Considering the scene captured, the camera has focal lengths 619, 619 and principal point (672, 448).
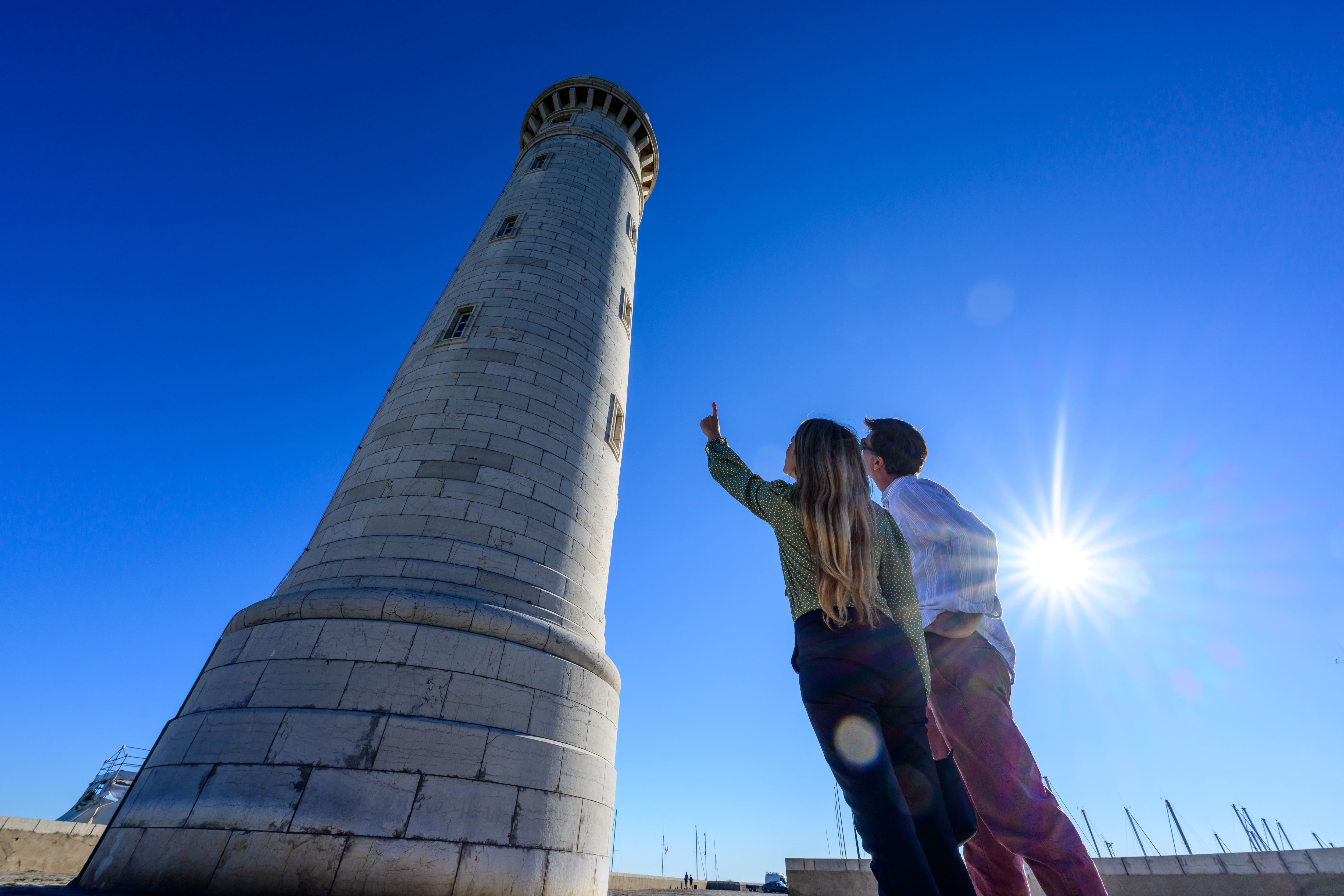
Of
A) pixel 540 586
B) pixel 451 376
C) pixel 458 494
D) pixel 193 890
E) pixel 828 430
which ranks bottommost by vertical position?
pixel 193 890

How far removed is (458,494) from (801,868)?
6257 mm

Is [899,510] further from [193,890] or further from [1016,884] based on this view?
[193,890]

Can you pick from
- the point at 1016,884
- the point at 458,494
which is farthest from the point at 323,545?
the point at 1016,884

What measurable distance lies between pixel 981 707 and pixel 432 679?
4735mm

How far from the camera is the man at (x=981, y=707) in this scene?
2.81 m

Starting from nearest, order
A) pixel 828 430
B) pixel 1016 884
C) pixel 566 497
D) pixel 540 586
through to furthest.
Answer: pixel 828 430 < pixel 1016 884 < pixel 540 586 < pixel 566 497

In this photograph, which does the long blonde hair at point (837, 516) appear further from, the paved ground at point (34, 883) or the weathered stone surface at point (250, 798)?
the paved ground at point (34, 883)

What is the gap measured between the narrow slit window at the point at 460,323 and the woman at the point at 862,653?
7794 millimetres

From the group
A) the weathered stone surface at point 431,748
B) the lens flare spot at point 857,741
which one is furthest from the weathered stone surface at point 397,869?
the lens flare spot at point 857,741

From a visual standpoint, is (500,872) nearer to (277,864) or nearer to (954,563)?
(277,864)

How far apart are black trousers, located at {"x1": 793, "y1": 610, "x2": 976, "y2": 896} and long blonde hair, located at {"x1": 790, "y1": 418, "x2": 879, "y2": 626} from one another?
11 centimetres

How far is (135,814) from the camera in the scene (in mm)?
5203

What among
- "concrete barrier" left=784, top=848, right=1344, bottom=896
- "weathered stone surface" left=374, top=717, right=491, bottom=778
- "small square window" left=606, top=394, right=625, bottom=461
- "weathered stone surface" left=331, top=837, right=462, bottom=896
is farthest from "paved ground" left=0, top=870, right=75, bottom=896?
"small square window" left=606, top=394, right=625, bottom=461

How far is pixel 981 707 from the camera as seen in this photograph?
3.17 metres
